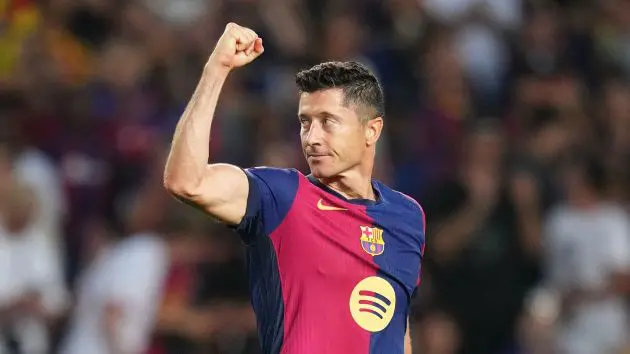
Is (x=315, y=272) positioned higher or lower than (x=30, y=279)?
higher

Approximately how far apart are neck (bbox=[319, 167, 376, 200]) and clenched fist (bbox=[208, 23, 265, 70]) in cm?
74

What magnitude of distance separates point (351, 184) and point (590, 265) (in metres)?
5.34

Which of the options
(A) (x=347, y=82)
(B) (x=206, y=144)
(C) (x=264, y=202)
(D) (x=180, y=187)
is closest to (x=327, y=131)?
(A) (x=347, y=82)

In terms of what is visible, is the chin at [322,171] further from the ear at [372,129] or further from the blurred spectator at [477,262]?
the blurred spectator at [477,262]

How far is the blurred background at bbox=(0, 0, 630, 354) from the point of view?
9.66 meters

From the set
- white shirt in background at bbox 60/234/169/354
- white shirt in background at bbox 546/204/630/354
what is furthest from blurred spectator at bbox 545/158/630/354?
white shirt in background at bbox 60/234/169/354

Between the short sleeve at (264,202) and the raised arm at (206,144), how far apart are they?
0.32ft

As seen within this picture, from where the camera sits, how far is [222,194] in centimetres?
491

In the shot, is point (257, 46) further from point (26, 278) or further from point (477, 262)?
point (477, 262)

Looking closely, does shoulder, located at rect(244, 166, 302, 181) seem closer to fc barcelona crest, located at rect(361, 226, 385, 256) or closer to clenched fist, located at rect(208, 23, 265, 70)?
fc barcelona crest, located at rect(361, 226, 385, 256)

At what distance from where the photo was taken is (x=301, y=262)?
16.9 ft

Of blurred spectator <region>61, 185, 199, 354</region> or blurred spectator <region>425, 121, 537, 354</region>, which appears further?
blurred spectator <region>425, 121, 537, 354</region>

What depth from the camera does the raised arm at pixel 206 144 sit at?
4715 millimetres

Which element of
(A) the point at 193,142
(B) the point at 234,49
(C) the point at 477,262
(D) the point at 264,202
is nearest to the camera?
(A) the point at 193,142
